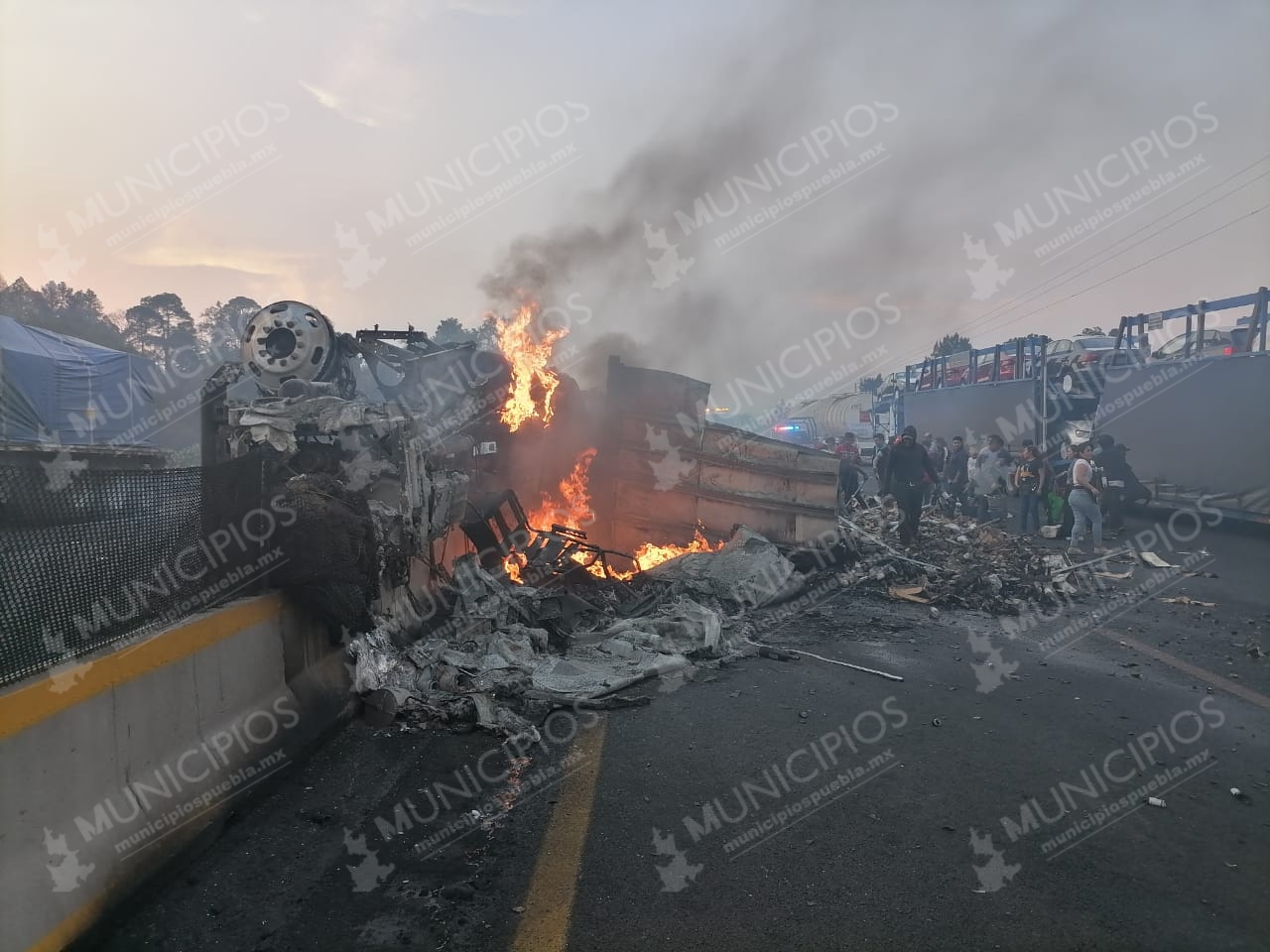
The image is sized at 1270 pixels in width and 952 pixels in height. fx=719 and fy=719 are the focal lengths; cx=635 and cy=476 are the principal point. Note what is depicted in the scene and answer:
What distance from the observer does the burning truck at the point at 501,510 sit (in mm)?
4926

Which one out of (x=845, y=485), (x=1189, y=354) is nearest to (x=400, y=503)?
(x=845, y=485)

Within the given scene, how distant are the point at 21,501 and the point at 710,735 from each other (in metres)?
3.64

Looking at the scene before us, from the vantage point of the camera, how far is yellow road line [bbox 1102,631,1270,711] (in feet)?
16.9

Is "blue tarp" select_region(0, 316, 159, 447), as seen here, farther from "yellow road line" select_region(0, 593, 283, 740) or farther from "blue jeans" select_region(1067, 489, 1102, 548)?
"blue jeans" select_region(1067, 489, 1102, 548)

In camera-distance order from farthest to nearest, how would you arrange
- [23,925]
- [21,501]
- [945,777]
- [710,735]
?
1. [710,735]
2. [945,777]
3. [21,501]
4. [23,925]

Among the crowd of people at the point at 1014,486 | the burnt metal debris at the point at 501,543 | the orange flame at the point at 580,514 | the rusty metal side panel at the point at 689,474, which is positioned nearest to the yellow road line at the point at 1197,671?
the burnt metal debris at the point at 501,543

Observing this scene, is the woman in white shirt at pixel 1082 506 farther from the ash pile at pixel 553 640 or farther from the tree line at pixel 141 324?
the tree line at pixel 141 324

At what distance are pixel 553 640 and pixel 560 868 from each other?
10.6 feet

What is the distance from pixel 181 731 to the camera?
10.7 ft

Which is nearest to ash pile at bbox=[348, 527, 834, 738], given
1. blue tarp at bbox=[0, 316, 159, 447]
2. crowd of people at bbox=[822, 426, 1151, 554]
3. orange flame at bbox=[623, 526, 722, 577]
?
orange flame at bbox=[623, 526, 722, 577]

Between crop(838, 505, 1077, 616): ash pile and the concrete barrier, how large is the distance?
7.05m

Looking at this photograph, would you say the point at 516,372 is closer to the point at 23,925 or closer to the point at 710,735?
the point at 710,735

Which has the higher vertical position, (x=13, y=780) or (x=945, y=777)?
(x=13, y=780)

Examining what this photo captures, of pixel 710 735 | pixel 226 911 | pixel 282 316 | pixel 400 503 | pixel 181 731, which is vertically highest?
pixel 282 316
